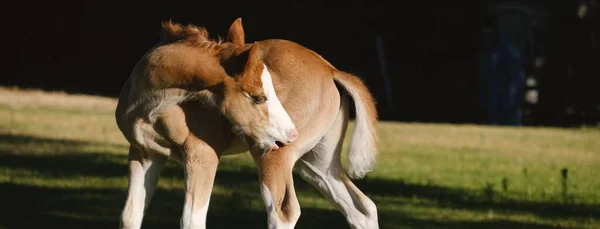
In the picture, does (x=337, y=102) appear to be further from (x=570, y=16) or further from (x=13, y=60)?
(x=13, y=60)

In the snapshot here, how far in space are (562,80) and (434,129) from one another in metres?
4.28

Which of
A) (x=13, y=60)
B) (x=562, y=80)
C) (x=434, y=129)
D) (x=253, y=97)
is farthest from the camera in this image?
(x=13, y=60)

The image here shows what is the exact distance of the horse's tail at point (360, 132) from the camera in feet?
25.3

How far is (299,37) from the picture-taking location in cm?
2400

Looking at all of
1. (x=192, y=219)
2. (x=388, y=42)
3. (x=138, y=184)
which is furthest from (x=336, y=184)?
(x=388, y=42)

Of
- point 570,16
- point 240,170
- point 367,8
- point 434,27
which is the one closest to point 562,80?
point 570,16

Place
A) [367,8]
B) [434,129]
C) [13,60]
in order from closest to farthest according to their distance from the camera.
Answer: [434,129], [367,8], [13,60]

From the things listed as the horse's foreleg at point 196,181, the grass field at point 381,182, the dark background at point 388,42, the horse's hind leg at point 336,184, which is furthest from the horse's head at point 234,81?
the dark background at point 388,42

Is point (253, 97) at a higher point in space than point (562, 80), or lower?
higher

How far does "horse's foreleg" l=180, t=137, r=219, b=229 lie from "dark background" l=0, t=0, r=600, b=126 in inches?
585

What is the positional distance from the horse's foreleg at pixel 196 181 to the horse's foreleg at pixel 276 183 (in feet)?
1.14

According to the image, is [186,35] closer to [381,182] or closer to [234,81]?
[234,81]

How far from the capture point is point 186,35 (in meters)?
7.47

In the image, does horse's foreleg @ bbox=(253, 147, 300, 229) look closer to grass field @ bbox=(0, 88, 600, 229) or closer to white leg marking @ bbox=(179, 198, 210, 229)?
white leg marking @ bbox=(179, 198, 210, 229)
